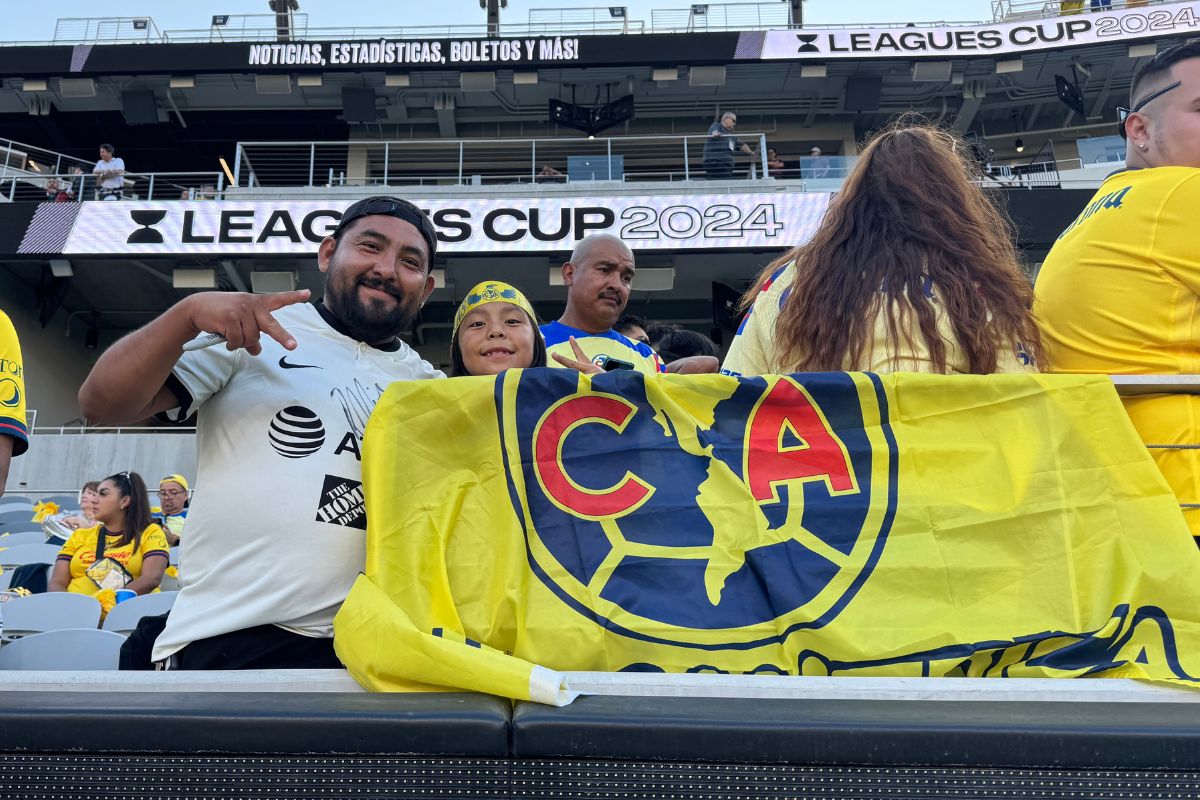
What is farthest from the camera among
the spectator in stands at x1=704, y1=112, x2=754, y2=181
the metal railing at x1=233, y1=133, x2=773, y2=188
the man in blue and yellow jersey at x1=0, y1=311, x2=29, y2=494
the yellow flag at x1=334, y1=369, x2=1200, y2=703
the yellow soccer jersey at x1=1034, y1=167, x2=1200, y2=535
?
the metal railing at x1=233, y1=133, x2=773, y2=188

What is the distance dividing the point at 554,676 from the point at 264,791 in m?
Answer: 0.41

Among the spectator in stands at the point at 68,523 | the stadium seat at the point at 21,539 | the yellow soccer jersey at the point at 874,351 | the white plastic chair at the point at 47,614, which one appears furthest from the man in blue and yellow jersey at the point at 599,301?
the stadium seat at the point at 21,539

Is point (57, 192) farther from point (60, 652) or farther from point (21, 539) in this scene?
point (60, 652)

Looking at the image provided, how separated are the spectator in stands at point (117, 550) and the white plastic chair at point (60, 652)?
2158 mm

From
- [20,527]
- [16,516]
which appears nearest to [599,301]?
[20,527]

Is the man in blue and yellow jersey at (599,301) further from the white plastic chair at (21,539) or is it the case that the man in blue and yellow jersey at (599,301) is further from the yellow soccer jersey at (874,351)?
the white plastic chair at (21,539)

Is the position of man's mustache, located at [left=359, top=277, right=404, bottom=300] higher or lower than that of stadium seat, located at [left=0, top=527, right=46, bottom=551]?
higher

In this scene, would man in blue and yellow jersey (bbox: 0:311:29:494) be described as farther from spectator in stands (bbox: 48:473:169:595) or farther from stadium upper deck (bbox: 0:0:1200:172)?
stadium upper deck (bbox: 0:0:1200:172)

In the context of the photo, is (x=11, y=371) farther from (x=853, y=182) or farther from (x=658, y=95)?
(x=658, y=95)

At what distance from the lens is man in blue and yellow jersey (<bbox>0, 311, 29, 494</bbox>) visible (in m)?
1.97

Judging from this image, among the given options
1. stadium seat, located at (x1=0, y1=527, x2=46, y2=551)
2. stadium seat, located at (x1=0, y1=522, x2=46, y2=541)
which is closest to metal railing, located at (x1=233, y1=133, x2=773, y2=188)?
stadium seat, located at (x1=0, y1=522, x2=46, y2=541)

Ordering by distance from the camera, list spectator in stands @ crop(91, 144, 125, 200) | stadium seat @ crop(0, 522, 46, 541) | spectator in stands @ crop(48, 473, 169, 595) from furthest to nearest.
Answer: spectator in stands @ crop(91, 144, 125, 200) < stadium seat @ crop(0, 522, 46, 541) < spectator in stands @ crop(48, 473, 169, 595)

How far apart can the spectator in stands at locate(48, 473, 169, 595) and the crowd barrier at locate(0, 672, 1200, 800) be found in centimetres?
481

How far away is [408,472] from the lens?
1488mm
